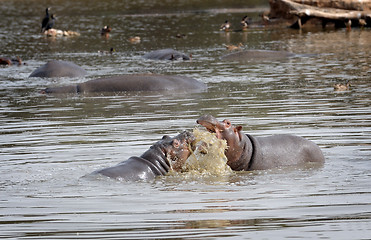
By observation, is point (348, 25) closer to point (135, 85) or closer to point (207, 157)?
point (135, 85)

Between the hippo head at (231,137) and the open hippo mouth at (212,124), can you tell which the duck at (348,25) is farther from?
the open hippo mouth at (212,124)

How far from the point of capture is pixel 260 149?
328 inches

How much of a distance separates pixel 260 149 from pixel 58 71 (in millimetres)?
10057

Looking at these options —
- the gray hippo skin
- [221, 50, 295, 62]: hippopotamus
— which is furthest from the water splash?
[221, 50, 295, 62]: hippopotamus

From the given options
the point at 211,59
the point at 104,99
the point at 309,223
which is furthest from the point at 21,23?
the point at 309,223

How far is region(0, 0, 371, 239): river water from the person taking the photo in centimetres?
598

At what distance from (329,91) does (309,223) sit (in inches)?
325

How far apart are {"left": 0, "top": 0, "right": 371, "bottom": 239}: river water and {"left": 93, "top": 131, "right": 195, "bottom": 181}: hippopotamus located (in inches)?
5.4

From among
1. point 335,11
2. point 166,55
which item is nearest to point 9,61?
point 166,55

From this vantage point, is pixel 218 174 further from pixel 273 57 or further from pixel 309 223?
pixel 273 57

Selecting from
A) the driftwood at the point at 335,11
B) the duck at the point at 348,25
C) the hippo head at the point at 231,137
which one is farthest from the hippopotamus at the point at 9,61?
the hippo head at the point at 231,137

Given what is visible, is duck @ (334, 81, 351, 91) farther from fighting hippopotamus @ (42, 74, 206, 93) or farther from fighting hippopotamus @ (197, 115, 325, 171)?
fighting hippopotamus @ (197, 115, 325, 171)

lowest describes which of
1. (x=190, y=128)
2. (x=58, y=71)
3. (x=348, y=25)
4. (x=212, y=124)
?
(x=348, y=25)

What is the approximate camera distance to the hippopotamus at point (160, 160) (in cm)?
776
